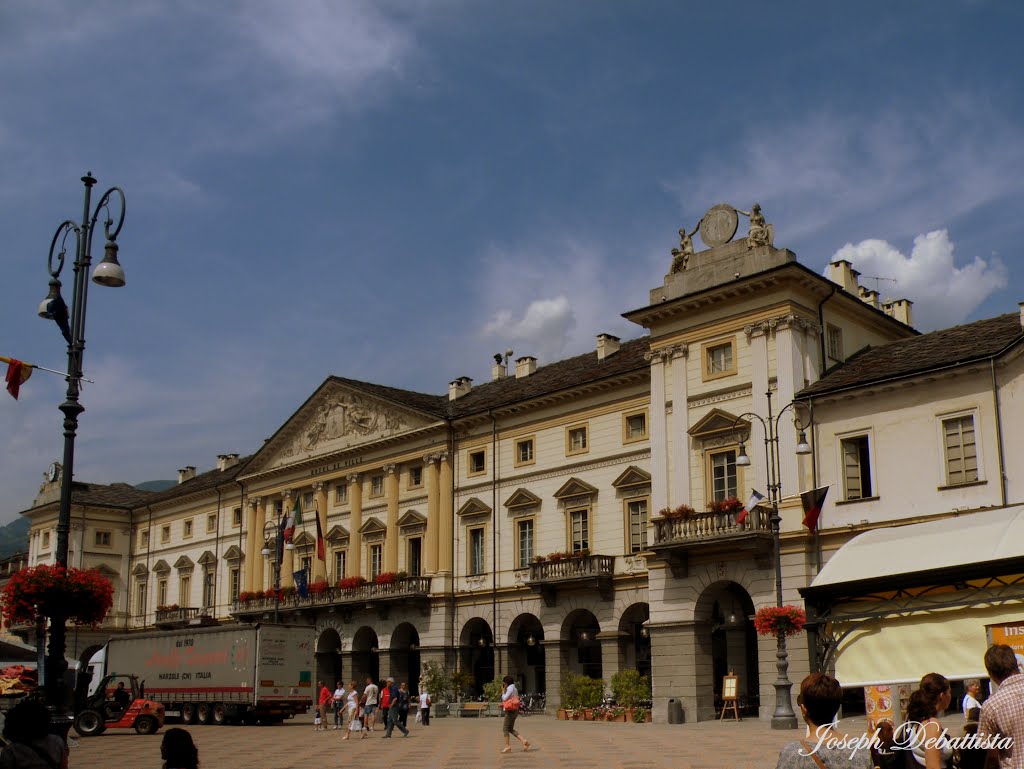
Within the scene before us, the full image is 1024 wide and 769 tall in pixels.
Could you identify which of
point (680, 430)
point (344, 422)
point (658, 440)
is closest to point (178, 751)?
point (680, 430)

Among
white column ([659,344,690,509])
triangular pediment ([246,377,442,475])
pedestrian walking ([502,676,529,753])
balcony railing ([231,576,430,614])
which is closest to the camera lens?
pedestrian walking ([502,676,529,753])

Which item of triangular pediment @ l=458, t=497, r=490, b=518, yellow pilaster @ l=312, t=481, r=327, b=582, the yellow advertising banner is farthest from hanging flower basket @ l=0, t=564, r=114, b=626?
yellow pilaster @ l=312, t=481, r=327, b=582

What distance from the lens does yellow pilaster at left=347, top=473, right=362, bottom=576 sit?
5616cm

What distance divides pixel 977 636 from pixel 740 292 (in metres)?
26.0

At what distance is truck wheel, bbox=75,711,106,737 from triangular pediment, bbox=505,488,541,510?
19.1 meters

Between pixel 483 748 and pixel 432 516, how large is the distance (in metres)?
25.5

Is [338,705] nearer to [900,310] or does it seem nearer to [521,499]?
[521,499]

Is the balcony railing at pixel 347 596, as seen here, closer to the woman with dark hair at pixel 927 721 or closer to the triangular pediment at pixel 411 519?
the triangular pediment at pixel 411 519

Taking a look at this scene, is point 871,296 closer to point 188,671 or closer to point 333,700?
point 333,700

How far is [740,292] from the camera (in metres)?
38.0

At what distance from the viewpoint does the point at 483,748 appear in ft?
89.9

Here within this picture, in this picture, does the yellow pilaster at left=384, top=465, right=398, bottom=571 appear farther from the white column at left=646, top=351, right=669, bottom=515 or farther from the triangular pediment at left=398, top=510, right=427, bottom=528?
the white column at left=646, top=351, right=669, bottom=515

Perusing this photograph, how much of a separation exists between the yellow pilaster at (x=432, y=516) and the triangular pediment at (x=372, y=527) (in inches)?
134

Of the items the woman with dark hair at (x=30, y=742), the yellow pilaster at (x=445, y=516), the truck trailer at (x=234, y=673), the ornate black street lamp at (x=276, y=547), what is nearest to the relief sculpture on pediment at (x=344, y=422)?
the yellow pilaster at (x=445, y=516)
